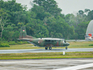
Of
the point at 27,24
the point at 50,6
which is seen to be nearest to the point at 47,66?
the point at 27,24

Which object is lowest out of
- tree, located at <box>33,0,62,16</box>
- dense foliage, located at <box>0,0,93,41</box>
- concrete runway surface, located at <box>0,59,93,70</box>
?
concrete runway surface, located at <box>0,59,93,70</box>

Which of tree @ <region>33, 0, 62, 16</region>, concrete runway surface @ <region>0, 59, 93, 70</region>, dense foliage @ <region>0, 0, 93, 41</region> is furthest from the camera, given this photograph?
tree @ <region>33, 0, 62, 16</region>

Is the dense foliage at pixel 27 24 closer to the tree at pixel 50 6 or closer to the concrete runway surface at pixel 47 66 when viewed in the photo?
the tree at pixel 50 6

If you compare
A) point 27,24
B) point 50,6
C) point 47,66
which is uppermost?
point 50,6

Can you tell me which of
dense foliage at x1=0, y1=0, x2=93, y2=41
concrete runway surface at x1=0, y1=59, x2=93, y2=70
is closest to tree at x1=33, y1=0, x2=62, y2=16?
dense foliage at x1=0, y1=0, x2=93, y2=41

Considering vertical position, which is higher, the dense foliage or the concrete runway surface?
the dense foliage

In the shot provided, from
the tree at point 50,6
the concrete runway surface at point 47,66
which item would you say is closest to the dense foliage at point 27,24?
the tree at point 50,6

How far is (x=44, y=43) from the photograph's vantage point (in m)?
49.5

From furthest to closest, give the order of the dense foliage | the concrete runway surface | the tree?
the tree → the dense foliage → the concrete runway surface

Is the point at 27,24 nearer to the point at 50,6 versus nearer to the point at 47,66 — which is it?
the point at 50,6

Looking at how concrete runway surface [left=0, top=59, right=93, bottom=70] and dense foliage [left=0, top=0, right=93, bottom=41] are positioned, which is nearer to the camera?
concrete runway surface [left=0, top=59, right=93, bottom=70]

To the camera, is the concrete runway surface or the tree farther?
the tree

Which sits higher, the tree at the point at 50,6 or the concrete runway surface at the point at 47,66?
the tree at the point at 50,6

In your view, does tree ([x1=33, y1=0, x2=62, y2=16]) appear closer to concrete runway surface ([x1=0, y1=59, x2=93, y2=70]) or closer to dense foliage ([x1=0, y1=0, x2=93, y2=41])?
dense foliage ([x1=0, y1=0, x2=93, y2=41])
